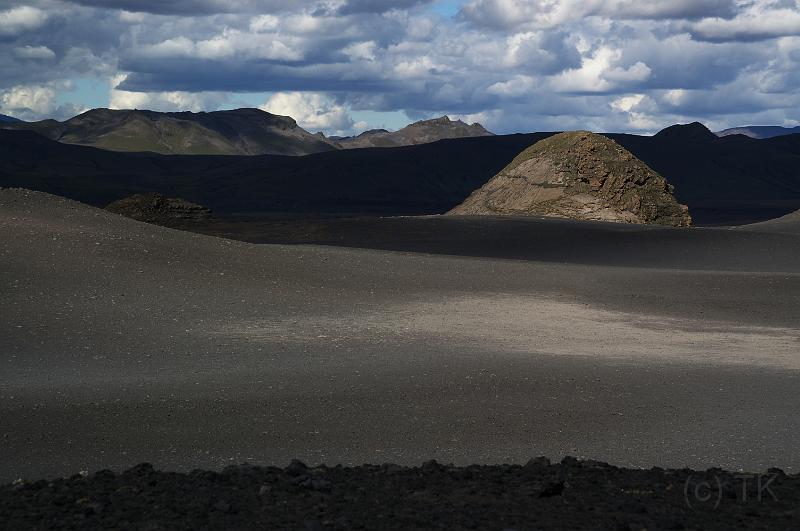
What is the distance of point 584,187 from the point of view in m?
A: 33.1

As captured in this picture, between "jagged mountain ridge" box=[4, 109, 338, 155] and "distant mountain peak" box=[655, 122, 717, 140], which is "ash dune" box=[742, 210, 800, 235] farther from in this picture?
"jagged mountain ridge" box=[4, 109, 338, 155]

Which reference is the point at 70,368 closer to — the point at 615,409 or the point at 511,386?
the point at 511,386

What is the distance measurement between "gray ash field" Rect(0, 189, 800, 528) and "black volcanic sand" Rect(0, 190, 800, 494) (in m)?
0.04

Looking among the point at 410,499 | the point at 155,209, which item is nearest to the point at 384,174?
the point at 155,209

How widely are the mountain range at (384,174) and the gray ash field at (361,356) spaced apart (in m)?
60.3

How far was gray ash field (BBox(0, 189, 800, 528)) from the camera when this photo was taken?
843 centimetres

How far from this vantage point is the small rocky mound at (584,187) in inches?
1293

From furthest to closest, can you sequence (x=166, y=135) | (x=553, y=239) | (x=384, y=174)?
(x=166, y=135) < (x=384, y=174) < (x=553, y=239)

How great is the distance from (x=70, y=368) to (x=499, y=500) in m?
6.17

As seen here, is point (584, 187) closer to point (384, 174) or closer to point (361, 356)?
point (361, 356)

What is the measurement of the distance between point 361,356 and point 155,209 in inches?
846

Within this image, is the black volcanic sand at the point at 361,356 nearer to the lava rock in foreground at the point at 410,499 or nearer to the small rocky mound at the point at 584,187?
the lava rock in foreground at the point at 410,499

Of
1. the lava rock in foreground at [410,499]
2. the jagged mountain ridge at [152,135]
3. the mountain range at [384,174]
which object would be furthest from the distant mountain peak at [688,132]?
the lava rock in foreground at [410,499]

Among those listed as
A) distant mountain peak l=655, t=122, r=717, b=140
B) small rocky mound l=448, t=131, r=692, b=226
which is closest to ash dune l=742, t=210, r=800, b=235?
small rocky mound l=448, t=131, r=692, b=226
